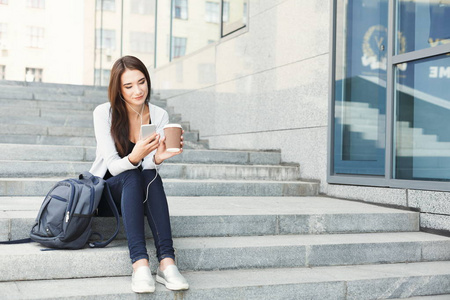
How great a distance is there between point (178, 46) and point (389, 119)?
5466mm

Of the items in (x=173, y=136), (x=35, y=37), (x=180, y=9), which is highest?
(x=35, y=37)

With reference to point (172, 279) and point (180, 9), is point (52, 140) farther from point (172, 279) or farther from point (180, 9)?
point (180, 9)

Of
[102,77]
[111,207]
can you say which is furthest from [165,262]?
[102,77]

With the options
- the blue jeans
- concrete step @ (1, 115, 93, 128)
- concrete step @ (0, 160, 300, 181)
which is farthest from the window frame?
concrete step @ (1, 115, 93, 128)

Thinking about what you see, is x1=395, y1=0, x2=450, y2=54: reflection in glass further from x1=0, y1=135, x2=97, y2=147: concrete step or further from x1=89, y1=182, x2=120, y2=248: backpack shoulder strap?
x1=0, y1=135, x2=97, y2=147: concrete step

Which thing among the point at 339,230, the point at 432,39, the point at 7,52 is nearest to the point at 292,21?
the point at 432,39

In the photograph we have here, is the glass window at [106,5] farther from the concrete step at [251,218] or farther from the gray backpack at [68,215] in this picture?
the gray backpack at [68,215]

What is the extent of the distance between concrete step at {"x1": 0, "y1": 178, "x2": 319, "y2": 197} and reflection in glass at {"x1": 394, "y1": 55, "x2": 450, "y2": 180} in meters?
1.12

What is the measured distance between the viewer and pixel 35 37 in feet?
72.9

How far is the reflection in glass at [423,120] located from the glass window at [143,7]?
8153 millimetres

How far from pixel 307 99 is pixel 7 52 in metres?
19.7

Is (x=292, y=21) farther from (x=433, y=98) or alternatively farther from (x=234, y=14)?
(x=433, y=98)

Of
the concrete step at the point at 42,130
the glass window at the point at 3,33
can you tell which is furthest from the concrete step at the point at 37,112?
the glass window at the point at 3,33

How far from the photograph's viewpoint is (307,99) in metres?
5.62
